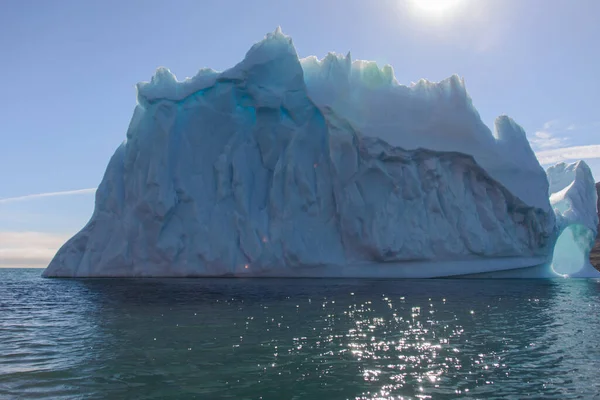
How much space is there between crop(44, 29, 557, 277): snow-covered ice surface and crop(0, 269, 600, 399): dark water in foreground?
8.70 meters

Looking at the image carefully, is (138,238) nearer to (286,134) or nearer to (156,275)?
(156,275)

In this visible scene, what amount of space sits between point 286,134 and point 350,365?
17713 mm

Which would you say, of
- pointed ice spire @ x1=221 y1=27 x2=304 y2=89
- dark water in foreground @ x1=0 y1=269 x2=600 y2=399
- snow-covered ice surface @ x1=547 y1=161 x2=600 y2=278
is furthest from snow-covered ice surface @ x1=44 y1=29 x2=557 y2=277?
dark water in foreground @ x1=0 y1=269 x2=600 y2=399

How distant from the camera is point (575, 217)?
88.5ft

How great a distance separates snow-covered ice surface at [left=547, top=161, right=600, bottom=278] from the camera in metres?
27.1

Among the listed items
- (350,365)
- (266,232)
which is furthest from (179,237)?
(350,365)

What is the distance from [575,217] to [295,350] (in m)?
25.5

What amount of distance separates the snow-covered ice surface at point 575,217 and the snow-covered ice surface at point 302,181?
4.37 m

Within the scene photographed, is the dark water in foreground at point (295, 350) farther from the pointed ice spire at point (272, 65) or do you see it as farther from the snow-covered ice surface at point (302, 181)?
the pointed ice spire at point (272, 65)

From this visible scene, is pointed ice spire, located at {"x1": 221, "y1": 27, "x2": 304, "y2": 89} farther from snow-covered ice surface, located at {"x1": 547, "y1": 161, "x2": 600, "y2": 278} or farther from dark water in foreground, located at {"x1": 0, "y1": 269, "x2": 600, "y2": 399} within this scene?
snow-covered ice surface, located at {"x1": 547, "y1": 161, "x2": 600, "y2": 278}

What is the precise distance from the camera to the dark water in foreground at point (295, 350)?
4.91 meters

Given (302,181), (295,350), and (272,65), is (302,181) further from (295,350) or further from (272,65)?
(295,350)

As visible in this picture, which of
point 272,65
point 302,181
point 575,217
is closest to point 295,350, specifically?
point 302,181

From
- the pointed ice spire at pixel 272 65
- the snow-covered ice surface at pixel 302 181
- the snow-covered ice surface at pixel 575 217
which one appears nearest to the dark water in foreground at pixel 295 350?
the snow-covered ice surface at pixel 302 181
